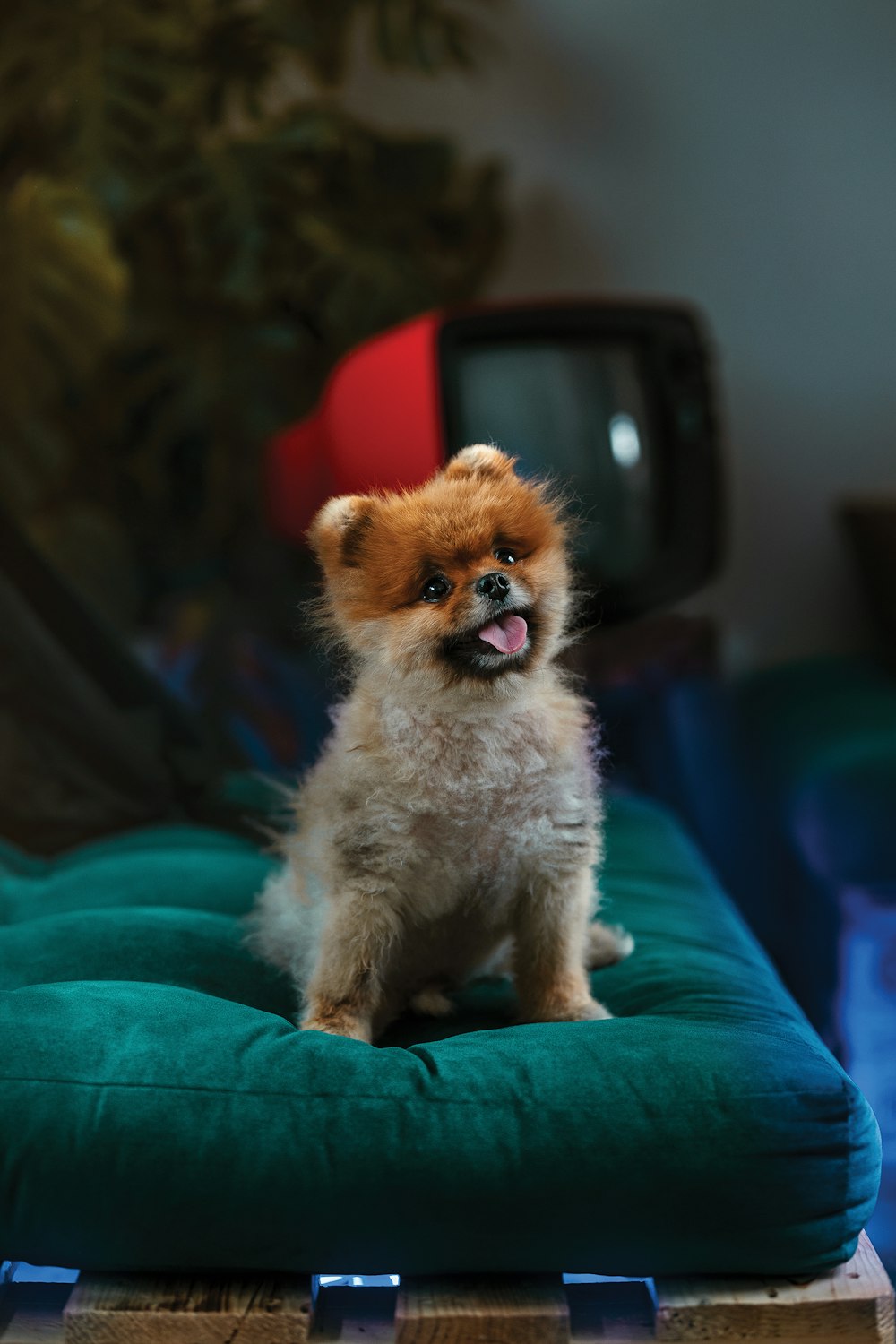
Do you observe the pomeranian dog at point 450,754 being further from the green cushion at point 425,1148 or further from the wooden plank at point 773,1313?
the wooden plank at point 773,1313

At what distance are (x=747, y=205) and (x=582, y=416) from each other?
4.48 feet

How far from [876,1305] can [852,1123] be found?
3.9 inches

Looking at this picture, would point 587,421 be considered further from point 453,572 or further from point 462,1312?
point 462,1312

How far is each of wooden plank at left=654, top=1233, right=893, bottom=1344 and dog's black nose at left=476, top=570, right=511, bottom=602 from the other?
416 millimetres

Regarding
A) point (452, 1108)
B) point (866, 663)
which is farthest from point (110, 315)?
point (452, 1108)

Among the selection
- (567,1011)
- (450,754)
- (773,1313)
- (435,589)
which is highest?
(435,589)

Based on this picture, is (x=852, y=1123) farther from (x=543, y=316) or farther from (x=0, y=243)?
(x=0, y=243)

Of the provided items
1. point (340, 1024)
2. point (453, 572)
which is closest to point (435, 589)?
point (453, 572)

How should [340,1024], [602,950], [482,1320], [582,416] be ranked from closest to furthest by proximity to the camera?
[482,1320] < [340,1024] < [602,950] < [582,416]

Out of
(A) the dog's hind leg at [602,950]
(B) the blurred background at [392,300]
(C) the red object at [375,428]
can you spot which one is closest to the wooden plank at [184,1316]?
(A) the dog's hind leg at [602,950]

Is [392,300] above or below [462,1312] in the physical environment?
above

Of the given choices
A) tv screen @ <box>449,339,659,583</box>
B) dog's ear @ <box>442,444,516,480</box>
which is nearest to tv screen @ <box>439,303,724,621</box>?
tv screen @ <box>449,339,659,583</box>

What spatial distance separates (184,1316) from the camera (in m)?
0.68

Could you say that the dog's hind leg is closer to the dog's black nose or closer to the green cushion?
the green cushion
